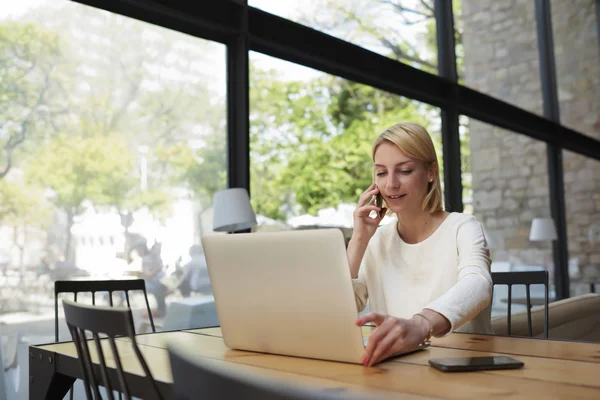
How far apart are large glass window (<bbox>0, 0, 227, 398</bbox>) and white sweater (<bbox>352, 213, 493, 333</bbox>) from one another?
1.47 meters

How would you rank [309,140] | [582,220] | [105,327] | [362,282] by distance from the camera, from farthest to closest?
[582,220] < [309,140] < [362,282] < [105,327]

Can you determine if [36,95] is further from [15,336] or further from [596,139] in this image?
[596,139]

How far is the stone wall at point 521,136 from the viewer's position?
5777mm

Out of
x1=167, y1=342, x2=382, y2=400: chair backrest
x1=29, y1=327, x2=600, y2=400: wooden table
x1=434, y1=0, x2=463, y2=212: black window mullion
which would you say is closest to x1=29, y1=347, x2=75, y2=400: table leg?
x1=29, y1=327, x2=600, y2=400: wooden table

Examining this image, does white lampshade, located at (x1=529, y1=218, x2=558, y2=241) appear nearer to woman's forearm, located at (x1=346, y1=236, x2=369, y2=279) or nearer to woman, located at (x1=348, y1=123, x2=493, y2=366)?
woman, located at (x1=348, y1=123, x2=493, y2=366)

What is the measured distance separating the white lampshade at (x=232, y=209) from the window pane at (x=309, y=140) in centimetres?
63

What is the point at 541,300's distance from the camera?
5.29 meters

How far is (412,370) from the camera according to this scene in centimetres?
114

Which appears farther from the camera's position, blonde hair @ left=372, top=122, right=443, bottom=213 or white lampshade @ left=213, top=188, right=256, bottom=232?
white lampshade @ left=213, top=188, right=256, bottom=232

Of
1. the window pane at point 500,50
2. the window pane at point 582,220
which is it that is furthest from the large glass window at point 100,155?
the window pane at point 582,220

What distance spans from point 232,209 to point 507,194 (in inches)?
156

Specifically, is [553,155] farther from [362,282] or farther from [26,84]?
[26,84]

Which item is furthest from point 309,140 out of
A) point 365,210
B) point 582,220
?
point 582,220

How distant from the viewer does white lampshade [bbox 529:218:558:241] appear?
6.05m
